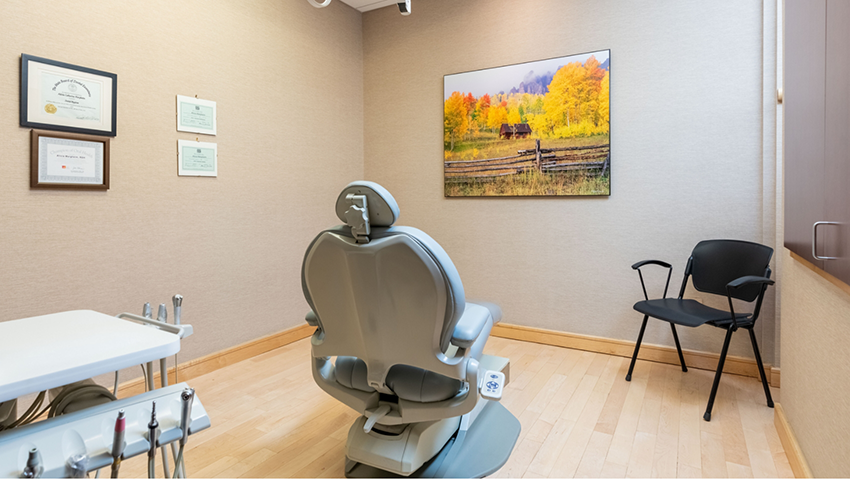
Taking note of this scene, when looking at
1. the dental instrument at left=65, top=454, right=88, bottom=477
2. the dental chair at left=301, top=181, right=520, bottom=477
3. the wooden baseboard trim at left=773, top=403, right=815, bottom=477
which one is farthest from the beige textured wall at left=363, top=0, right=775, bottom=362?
the dental instrument at left=65, top=454, right=88, bottom=477

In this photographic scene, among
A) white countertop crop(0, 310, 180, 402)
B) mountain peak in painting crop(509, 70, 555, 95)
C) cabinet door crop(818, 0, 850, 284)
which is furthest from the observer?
mountain peak in painting crop(509, 70, 555, 95)

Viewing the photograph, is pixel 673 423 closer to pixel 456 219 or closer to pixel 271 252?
pixel 456 219

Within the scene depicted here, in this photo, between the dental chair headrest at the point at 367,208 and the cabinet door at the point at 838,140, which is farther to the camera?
the dental chair headrest at the point at 367,208

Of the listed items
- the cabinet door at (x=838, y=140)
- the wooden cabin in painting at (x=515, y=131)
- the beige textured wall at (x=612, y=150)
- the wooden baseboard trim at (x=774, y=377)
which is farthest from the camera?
the wooden cabin in painting at (x=515, y=131)

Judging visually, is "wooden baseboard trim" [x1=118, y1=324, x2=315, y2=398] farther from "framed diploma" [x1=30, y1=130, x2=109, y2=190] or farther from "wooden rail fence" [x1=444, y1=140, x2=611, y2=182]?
"wooden rail fence" [x1=444, y1=140, x2=611, y2=182]

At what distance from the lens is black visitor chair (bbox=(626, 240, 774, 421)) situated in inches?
93.0

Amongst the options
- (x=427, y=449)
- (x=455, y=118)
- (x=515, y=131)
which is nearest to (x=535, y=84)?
(x=515, y=131)

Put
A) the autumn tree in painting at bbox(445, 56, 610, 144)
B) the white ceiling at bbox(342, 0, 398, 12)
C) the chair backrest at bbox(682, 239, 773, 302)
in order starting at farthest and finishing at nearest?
the white ceiling at bbox(342, 0, 398, 12) → the autumn tree in painting at bbox(445, 56, 610, 144) → the chair backrest at bbox(682, 239, 773, 302)

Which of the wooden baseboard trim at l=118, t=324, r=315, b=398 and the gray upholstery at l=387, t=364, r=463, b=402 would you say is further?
the wooden baseboard trim at l=118, t=324, r=315, b=398

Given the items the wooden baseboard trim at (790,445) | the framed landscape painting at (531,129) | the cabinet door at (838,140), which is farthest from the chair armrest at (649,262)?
the cabinet door at (838,140)

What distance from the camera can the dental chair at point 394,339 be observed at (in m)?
1.48

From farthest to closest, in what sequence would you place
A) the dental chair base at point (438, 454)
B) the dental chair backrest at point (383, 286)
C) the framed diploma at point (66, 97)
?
the framed diploma at point (66, 97) → the dental chair base at point (438, 454) → the dental chair backrest at point (383, 286)

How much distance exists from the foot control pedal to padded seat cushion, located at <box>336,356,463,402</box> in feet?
0.29

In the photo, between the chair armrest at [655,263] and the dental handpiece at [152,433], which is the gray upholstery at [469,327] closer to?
the dental handpiece at [152,433]
